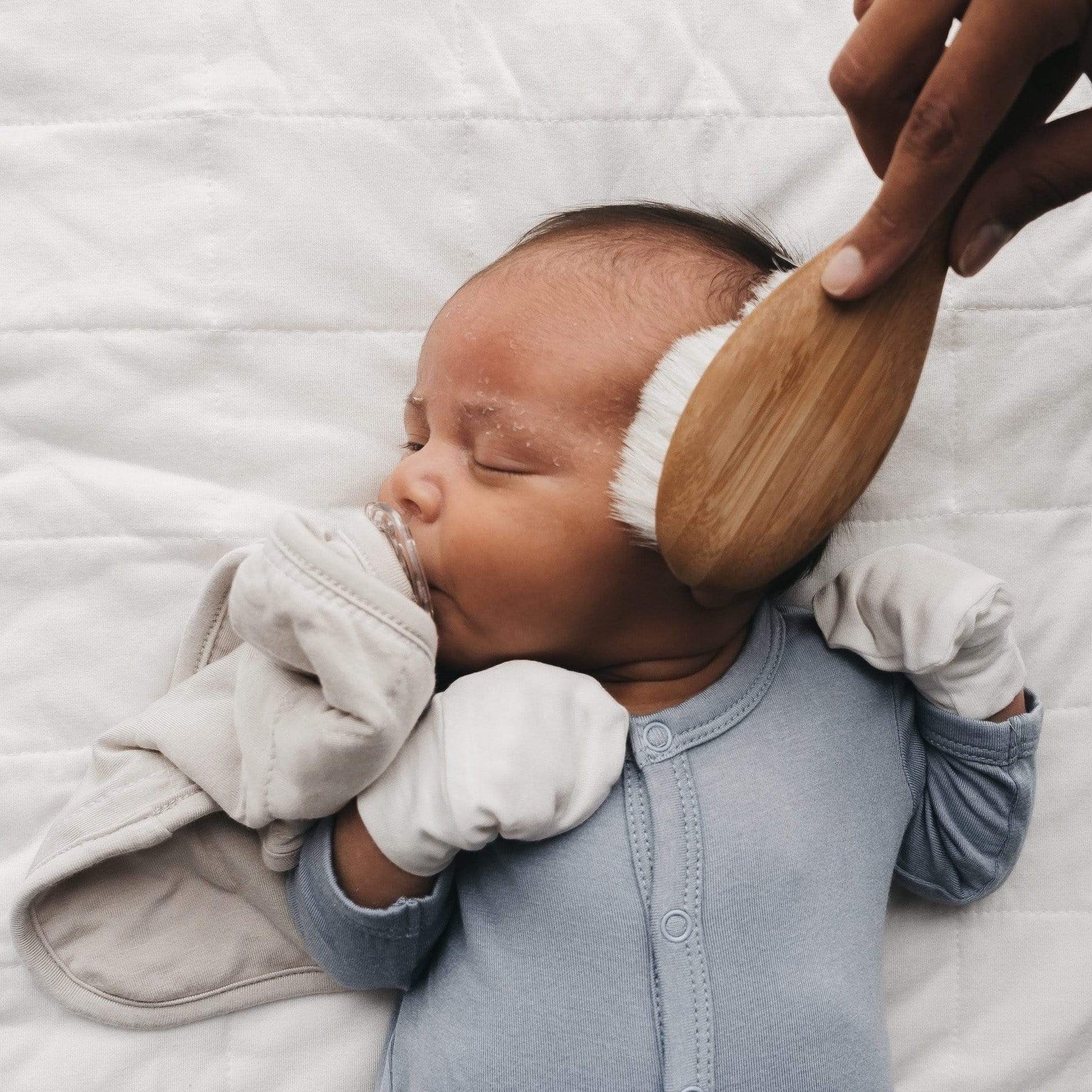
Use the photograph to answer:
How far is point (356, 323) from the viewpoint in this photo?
38.4 inches

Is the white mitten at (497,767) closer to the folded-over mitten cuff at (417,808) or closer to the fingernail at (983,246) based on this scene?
the folded-over mitten cuff at (417,808)

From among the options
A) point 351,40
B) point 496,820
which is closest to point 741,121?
point 351,40

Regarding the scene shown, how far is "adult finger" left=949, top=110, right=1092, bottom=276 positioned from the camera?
66cm

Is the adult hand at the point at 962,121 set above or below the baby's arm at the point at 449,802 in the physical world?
above

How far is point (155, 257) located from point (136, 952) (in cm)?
55

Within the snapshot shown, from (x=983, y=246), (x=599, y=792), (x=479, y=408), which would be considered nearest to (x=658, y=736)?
(x=599, y=792)

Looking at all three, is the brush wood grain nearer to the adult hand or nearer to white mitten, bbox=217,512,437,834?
the adult hand

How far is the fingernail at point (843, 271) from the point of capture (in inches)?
26.8

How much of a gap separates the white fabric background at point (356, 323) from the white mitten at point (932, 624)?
10 cm

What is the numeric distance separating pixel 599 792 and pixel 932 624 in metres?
0.27

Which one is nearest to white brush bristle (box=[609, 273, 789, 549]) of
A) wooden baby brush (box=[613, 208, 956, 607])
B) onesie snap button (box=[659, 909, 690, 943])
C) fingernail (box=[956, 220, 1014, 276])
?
wooden baby brush (box=[613, 208, 956, 607])

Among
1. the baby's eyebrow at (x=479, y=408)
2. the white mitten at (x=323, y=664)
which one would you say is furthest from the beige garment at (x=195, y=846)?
the baby's eyebrow at (x=479, y=408)

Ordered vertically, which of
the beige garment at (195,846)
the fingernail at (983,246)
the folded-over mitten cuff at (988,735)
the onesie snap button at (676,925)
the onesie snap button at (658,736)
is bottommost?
the beige garment at (195,846)

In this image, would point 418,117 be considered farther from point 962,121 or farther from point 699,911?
point 699,911
